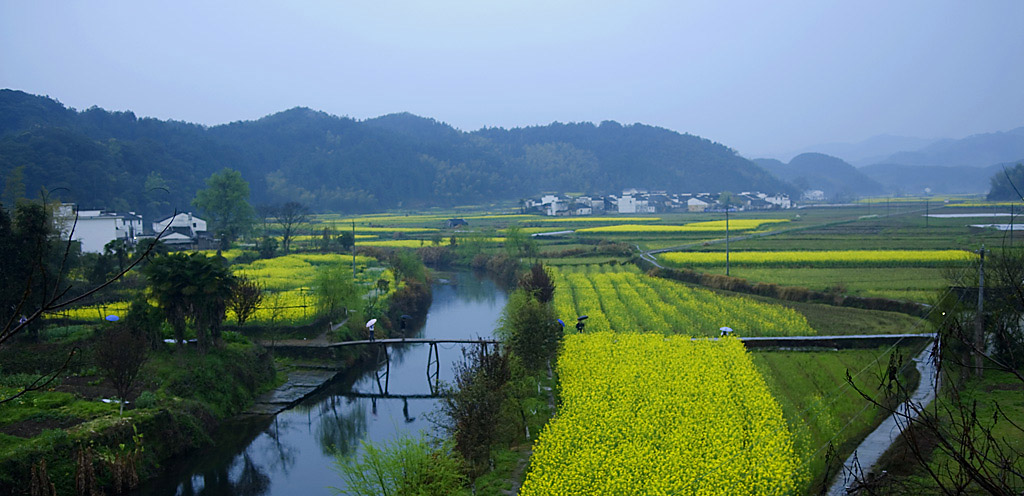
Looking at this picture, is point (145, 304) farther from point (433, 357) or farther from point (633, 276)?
point (633, 276)

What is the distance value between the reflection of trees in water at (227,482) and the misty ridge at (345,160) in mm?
33596

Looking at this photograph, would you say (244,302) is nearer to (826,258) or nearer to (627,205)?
(826,258)

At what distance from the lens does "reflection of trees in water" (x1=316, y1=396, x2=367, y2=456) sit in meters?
19.7

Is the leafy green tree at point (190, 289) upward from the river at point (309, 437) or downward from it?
upward

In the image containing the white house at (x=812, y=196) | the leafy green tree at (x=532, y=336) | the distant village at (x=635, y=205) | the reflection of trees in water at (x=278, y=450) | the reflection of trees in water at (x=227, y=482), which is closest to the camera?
the reflection of trees in water at (x=227, y=482)

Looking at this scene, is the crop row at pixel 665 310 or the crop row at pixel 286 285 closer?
the crop row at pixel 665 310

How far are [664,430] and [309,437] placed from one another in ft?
35.9

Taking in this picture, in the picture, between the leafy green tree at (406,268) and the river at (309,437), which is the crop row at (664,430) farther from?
the leafy green tree at (406,268)

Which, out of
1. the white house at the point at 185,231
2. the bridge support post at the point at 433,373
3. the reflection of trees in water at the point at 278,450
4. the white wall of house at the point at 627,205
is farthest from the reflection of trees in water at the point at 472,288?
the white wall of house at the point at 627,205

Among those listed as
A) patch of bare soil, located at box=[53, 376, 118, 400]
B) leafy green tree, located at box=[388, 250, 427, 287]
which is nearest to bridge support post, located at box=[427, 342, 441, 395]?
patch of bare soil, located at box=[53, 376, 118, 400]

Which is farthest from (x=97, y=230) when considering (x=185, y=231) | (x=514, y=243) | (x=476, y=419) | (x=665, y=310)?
(x=476, y=419)

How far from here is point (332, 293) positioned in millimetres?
28891

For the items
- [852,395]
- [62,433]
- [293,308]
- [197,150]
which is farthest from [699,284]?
[197,150]

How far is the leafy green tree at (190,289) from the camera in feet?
67.9
